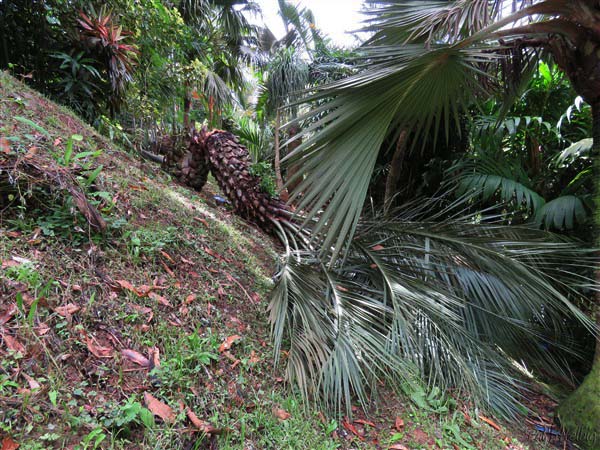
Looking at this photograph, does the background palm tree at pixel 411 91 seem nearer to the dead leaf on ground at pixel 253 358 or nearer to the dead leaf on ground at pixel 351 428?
the dead leaf on ground at pixel 253 358

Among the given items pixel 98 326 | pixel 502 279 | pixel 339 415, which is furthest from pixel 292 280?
pixel 502 279

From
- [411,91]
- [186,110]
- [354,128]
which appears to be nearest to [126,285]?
[354,128]

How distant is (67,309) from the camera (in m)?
1.28

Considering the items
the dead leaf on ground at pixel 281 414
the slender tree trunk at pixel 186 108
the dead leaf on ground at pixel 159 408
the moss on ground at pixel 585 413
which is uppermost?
the slender tree trunk at pixel 186 108

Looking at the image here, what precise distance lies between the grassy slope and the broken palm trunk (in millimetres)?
1493

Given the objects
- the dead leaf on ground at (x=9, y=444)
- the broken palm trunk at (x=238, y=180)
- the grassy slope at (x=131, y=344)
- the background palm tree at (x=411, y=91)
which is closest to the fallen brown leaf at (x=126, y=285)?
the grassy slope at (x=131, y=344)

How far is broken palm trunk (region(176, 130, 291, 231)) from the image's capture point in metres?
3.68

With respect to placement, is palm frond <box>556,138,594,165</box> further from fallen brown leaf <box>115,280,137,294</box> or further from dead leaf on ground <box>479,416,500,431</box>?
fallen brown leaf <box>115,280,137,294</box>

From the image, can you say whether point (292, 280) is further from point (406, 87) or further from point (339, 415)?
point (406, 87)

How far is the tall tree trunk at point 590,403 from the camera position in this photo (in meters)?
1.78

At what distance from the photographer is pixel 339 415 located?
1500 millimetres

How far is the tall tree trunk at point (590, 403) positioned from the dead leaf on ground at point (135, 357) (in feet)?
7.39

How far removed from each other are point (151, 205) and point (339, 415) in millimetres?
1767

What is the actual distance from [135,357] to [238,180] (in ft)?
8.60
